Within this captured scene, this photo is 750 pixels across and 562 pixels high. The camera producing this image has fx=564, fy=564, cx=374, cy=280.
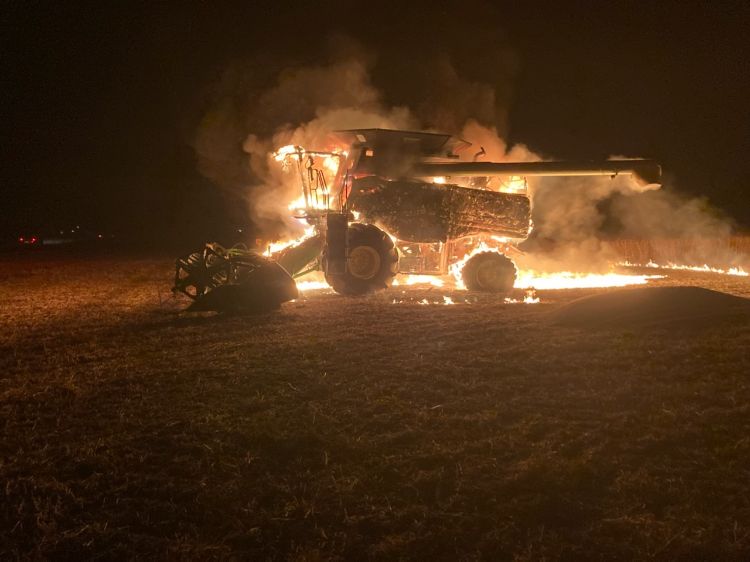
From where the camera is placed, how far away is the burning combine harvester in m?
13.2

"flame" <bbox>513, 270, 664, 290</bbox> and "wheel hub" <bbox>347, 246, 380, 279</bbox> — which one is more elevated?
"wheel hub" <bbox>347, 246, 380, 279</bbox>

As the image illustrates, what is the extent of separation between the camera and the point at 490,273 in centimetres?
1390

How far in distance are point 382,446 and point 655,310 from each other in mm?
6118

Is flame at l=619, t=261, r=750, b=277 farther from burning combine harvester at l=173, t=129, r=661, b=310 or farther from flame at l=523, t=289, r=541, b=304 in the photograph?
flame at l=523, t=289, r=541, b=304

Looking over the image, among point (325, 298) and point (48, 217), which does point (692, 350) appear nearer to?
point (325, 298)

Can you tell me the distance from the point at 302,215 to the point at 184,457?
36.8 feet

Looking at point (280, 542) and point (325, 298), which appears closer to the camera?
point (280, 542)

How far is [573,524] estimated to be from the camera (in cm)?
315

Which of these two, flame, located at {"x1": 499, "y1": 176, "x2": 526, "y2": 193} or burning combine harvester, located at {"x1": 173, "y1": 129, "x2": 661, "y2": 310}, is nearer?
burning combine harvester, located at {"x1": 173, "y1": 129, "x2": 661, "y2": 310}

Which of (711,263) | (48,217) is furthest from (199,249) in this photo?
(48,217)

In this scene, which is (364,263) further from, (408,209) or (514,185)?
(514,185)

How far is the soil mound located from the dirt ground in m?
0.34

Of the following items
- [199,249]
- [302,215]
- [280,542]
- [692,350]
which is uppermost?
[302,215]

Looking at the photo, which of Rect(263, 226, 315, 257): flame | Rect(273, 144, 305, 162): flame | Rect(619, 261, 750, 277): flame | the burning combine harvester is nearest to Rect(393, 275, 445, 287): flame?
the burning combine harvester
